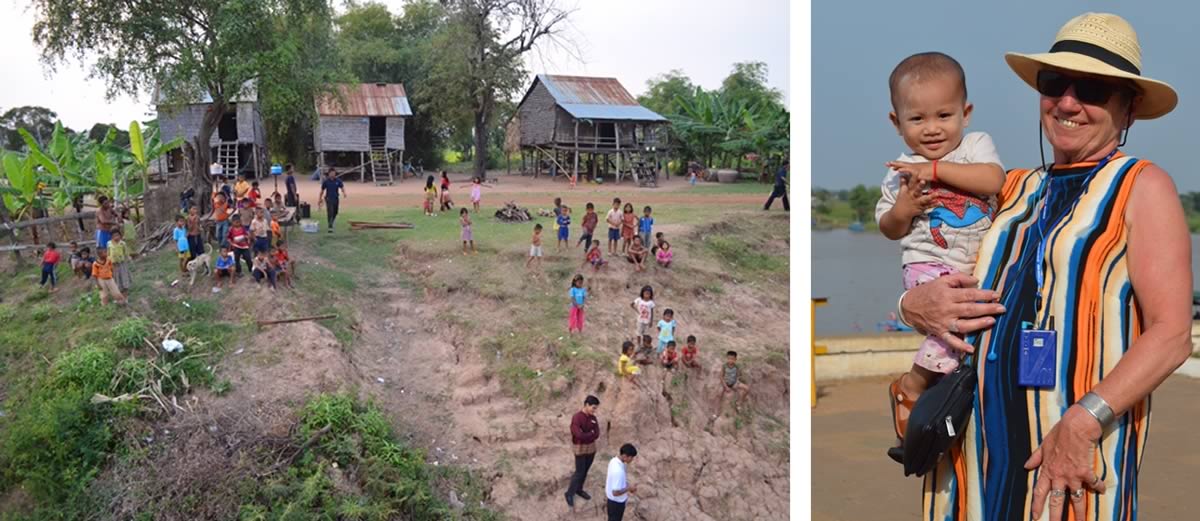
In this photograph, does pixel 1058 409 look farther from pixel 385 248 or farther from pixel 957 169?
pixel 385 248

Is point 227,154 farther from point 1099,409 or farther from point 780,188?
point 1099,409

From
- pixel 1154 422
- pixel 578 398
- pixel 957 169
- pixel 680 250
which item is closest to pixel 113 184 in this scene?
pixel 578 398

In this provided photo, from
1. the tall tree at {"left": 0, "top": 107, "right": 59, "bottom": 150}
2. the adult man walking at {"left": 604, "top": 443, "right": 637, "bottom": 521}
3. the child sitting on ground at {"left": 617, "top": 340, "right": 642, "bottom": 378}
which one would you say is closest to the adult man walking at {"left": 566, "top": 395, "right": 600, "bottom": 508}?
the adult man walking at {"left": 604, "top": 443, "right": 637, "bottom": 521}

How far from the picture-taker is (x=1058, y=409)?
4.59 ft

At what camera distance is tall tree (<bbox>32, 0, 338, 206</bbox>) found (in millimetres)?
5223

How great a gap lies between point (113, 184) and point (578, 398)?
2785mm

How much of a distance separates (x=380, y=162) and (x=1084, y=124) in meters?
5.08

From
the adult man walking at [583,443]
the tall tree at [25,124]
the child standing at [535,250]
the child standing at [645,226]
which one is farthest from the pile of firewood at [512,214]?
the tall tree at [25,124]

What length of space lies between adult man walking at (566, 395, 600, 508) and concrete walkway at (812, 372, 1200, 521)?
1.28m

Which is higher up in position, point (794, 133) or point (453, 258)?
point (794, 133)

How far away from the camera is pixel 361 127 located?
594 cm

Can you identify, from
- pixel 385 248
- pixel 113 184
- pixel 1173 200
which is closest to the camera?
pixel 1173 200

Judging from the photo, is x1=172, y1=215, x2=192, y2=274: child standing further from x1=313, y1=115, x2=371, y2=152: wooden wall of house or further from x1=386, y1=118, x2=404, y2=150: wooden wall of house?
x1=386, y1=118, x2=404, y2=150: wooden wall of house

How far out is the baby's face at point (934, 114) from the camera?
1574 millimetres
